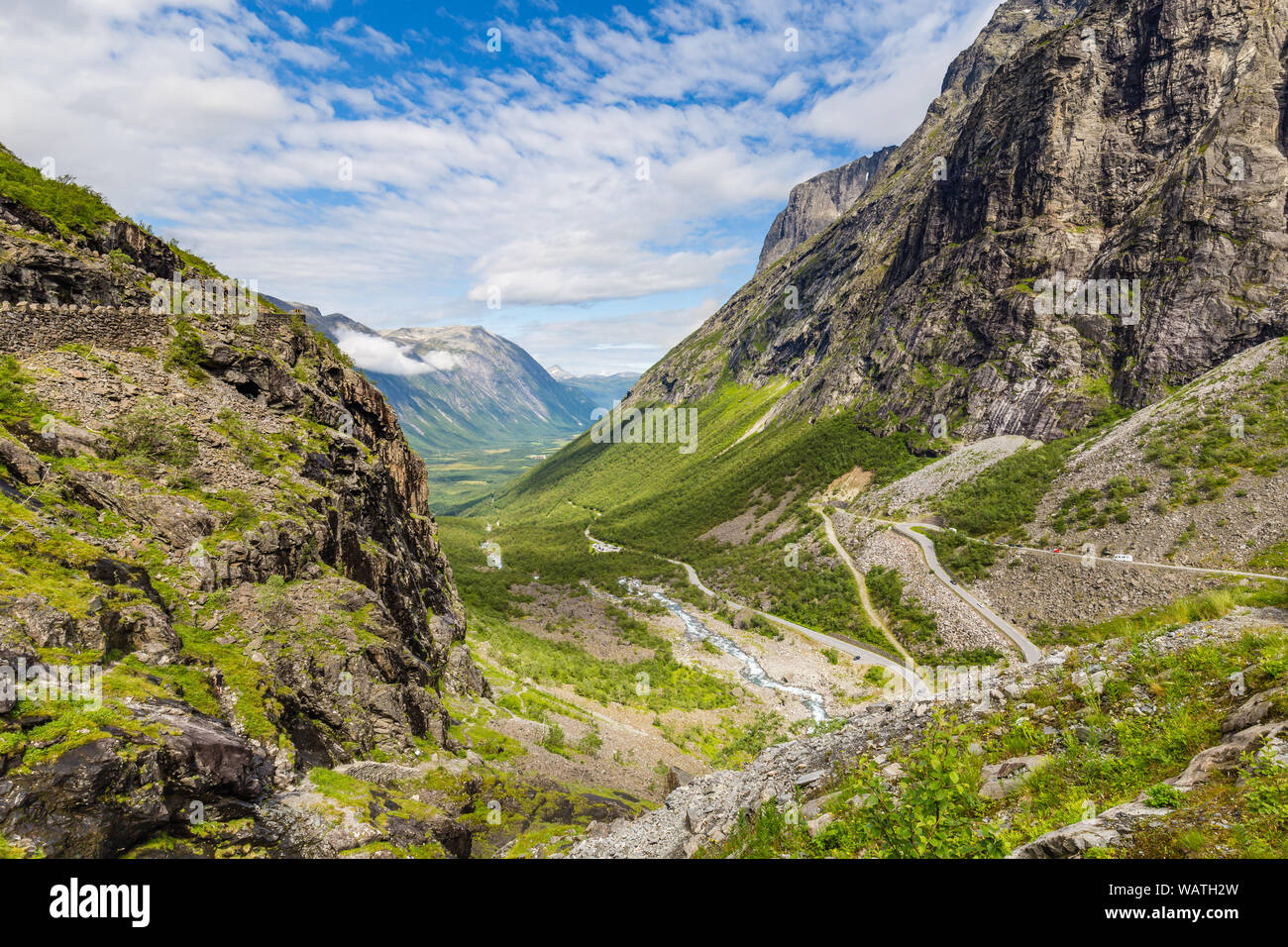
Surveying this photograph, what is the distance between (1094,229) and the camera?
75375 millimetres

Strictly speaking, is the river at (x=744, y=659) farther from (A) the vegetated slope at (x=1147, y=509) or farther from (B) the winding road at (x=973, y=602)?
(A) the vegetated slope at (x=1147, y=509)

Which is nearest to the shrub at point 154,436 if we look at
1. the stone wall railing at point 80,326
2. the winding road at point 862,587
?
the stone wall railing at point 80,326

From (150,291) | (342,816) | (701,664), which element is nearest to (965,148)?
(701,664)

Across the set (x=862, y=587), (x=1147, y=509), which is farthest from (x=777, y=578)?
(x=1147, y=509)

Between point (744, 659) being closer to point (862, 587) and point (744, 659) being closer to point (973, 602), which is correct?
point (862, 587)

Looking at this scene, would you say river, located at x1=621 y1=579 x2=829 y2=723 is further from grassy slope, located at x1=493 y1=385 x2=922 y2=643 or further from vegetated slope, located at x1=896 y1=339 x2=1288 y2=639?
vegetated slope, located at x1=896 y1=339 x2=1288 y2=639

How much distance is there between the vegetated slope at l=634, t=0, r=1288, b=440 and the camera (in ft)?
198

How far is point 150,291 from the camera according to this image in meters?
21.4

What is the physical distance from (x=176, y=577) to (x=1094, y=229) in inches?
4074

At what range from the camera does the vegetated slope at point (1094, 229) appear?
198 feet

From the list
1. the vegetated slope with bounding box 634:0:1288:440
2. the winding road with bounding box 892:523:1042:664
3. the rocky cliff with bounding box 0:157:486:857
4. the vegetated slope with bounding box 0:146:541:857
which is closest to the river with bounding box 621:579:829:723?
the winding road with bounding box 892:523:1042:664

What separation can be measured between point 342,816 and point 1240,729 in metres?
14.0
